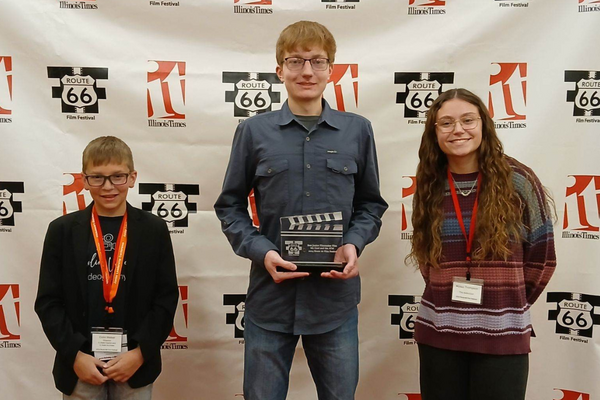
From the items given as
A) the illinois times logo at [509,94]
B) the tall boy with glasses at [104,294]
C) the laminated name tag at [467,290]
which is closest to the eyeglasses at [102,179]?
the tall boy with glasses at [104,294]

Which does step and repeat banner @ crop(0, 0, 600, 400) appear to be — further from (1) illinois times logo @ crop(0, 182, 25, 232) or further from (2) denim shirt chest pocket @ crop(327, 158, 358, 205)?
(2) denim shirt chest pocket @ crop(327, 158, 358, 205)

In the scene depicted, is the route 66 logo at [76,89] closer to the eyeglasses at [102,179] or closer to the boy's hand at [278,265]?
the eyeglasses at [102,179]

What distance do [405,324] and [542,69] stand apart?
1514 millimetres

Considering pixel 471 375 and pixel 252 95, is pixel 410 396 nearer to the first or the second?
pixel 471 375

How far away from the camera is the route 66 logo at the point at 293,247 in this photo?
182cm

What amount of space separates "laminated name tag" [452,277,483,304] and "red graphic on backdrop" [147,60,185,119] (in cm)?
161

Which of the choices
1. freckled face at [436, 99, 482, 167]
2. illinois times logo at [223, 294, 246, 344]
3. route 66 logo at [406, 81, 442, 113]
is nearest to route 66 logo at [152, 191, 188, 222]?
illinois times logo at [223, 294, 246, 344]

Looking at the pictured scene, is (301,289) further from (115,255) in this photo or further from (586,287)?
(586,287)

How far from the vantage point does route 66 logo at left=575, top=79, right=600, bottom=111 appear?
2621 millimetres

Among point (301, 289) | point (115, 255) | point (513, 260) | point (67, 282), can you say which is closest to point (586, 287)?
point (513, 260)

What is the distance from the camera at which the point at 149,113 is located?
2.67 metres

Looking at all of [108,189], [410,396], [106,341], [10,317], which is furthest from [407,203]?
[10,317]

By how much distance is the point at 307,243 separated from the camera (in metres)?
Result: 1.83

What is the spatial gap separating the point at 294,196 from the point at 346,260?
0.98 ft
